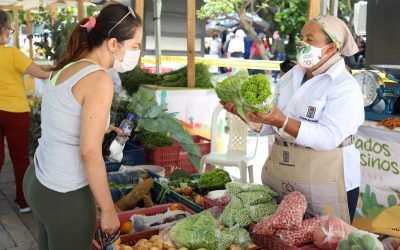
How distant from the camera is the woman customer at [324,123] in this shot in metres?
2.21

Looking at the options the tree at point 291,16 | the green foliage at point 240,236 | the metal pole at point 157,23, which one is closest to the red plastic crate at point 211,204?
the green foliage at point 240,236

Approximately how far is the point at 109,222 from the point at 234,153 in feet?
10.5

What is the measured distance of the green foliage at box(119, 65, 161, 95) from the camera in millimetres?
5883

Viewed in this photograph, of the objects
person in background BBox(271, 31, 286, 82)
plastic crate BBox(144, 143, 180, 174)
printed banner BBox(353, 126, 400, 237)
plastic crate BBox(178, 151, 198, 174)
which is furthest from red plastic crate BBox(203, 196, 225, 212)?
person in background BBox(271, 31, 286, 82)

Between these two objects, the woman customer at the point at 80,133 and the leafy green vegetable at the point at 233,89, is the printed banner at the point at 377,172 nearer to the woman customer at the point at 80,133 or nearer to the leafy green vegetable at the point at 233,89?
the leafy green vegetable at the point at 233,89

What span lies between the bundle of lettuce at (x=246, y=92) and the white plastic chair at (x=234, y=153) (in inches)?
96.0

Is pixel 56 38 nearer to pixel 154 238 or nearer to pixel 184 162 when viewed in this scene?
pixel 184 162

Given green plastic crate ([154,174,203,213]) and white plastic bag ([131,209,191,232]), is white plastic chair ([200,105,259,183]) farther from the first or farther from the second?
white plastic bag ([131,209,191,232])

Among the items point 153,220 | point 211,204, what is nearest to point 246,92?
point 211,204

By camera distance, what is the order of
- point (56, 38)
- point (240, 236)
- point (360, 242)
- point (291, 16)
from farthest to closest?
point (291, 16), point (56, 38), point (240, 236), point (360, 242)

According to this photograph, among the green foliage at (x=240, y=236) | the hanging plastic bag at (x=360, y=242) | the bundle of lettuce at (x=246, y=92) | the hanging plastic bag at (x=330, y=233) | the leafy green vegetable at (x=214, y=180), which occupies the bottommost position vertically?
the leafy green vegetable at (x=214, y=180)

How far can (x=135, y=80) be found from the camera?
591 cm

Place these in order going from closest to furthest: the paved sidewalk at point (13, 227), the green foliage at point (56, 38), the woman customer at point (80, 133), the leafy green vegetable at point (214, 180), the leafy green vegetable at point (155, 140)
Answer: the woman customer at point (80, 133), the leafy green vegetable at point (214, 180), the paved sidewalk at point (13, 227), the leafy green vegetable at point (155, 140), the green foliage at point (56, 38)

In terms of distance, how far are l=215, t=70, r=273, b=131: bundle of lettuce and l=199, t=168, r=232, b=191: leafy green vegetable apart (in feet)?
2.70
